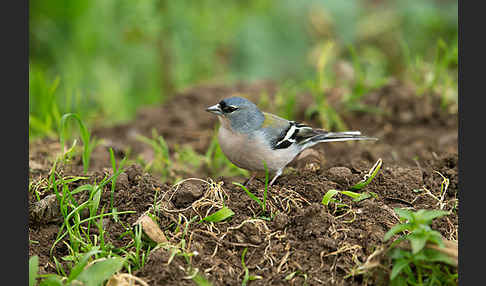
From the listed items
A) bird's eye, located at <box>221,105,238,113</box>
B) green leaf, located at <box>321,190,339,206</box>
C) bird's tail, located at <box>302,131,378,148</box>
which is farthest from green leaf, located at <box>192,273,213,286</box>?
bird's tail, located at <box>302,131,378,148</box>

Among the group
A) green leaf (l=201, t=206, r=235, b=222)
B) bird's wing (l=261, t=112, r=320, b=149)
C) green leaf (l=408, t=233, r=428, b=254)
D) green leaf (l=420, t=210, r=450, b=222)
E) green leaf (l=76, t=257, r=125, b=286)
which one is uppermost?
bird's wing (l=261, t=112, r=320, b=149)

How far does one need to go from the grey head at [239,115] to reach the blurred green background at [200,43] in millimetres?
2819

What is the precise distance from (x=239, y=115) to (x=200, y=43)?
4815mm

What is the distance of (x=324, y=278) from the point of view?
143 inches

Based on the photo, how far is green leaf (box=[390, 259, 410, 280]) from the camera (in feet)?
11.1

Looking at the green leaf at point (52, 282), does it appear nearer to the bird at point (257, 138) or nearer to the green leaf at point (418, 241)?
the bird at point (257, 138)

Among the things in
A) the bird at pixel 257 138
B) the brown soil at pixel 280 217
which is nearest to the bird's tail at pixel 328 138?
the bird at pixel 257 138

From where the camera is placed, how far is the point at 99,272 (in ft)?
11.3

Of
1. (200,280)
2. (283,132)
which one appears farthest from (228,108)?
(200,280)

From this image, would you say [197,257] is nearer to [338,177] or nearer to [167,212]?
[167,212]

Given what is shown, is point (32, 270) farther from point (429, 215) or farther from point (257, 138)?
point (429, 215)

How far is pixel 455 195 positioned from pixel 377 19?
6.95 meters

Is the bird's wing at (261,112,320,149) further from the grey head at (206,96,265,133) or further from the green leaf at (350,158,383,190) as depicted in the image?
the green leaf at (350,158,383,190)

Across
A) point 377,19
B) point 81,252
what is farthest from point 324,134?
point 377,19
